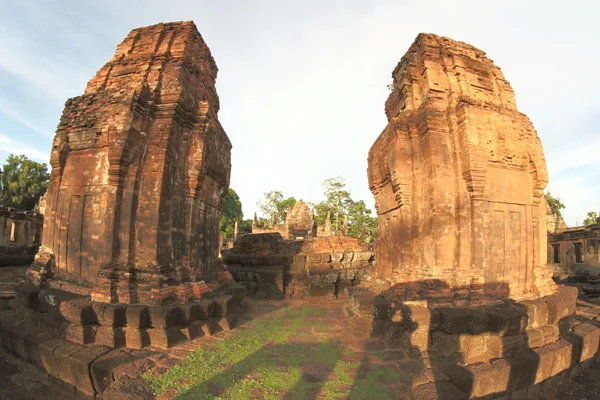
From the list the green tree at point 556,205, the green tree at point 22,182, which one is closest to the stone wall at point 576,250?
the green tree at point 556,205

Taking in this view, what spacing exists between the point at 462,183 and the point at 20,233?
2383 cm

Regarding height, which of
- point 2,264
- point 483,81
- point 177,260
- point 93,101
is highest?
point 483,81

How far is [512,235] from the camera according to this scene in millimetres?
5125

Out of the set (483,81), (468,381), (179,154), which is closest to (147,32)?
(179,154)

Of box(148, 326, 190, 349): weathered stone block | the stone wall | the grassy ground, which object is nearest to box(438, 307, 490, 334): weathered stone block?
the grassy ground

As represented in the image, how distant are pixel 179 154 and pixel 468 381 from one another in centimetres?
564

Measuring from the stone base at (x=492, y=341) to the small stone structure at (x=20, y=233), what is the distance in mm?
16233

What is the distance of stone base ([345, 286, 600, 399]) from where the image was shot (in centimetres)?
356

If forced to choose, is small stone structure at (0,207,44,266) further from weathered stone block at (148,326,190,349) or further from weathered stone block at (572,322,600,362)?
weathered stone block at (572,322,600,362)

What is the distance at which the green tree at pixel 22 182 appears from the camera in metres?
30.8

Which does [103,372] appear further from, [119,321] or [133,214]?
[133,214]

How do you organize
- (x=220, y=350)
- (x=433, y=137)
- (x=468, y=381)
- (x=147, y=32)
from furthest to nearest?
(x=147, y=32) → (x=433, y=137) → (x=220, y=350) → (x=468, y=381)

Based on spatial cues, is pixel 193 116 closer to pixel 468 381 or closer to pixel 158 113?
pixel 158 113

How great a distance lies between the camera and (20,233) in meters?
17.8
